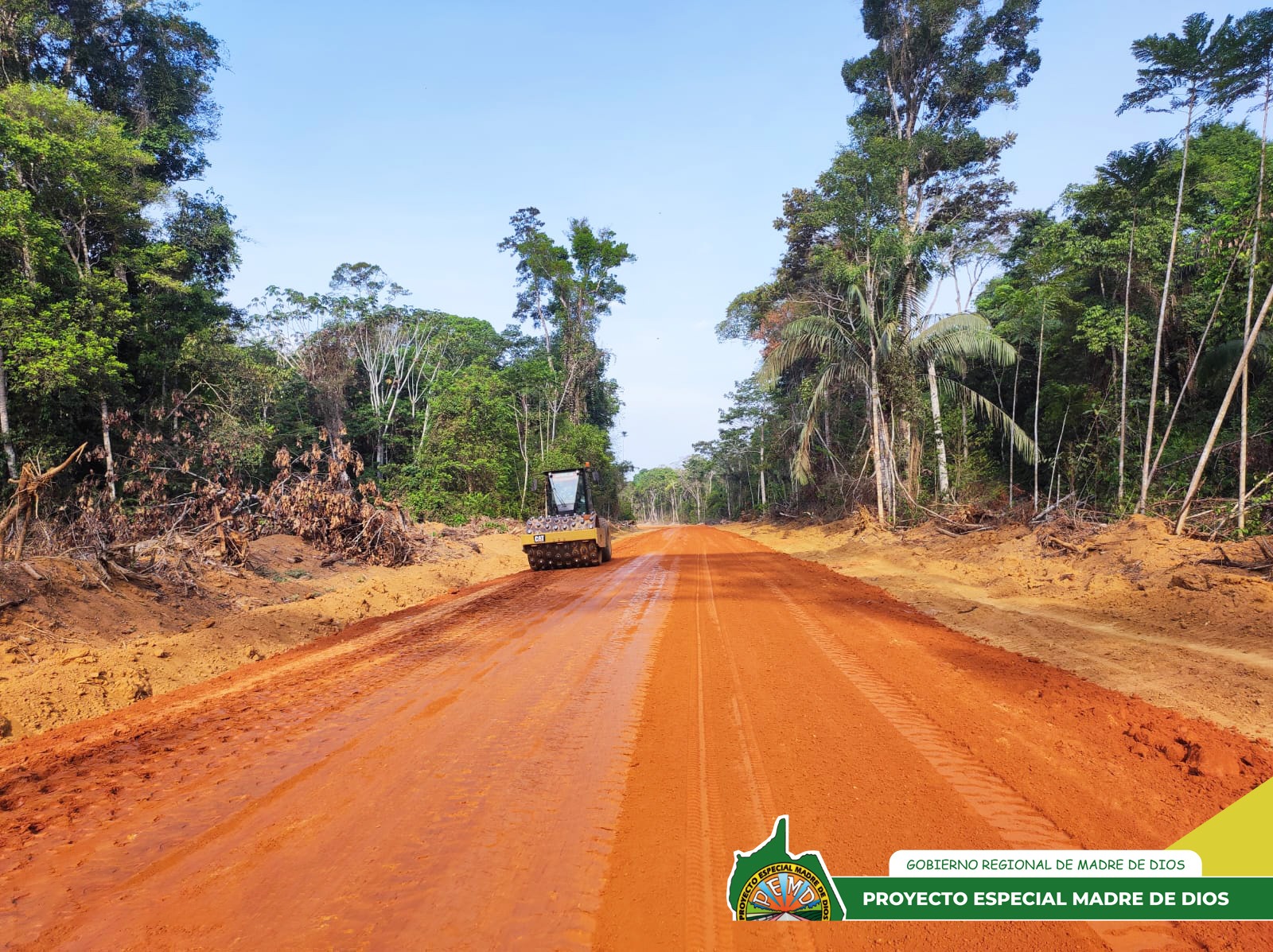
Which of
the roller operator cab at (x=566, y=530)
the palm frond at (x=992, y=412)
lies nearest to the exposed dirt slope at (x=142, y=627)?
the roller operator cab at (x=566, y=530)

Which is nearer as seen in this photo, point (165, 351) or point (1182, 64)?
point (1182, 64)

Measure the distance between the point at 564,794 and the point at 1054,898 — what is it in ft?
7.24

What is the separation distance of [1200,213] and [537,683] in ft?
69.2

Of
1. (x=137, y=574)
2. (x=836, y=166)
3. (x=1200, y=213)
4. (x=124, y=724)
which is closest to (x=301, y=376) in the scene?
(x=137, y=574)

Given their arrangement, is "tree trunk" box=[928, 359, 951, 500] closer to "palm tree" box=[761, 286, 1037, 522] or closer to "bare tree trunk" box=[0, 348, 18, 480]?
"palm tree" box=[761, 286, 1037, 522]

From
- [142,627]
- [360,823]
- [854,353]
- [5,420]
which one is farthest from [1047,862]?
[5,420]

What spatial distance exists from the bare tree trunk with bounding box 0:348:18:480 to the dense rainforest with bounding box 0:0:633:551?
0.05 metres

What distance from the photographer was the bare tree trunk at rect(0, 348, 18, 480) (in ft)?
40.4

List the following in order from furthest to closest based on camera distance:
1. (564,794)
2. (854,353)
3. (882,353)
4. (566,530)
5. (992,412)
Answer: (854,353)
(882,353)
(992,412)
(566,530)
(564,794)

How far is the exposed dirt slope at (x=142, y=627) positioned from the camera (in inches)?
201

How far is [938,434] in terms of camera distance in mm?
18047

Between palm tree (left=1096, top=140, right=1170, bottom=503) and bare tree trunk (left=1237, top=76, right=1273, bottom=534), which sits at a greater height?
palm tree (left=1096, top=140, right=1170, bottom=503)

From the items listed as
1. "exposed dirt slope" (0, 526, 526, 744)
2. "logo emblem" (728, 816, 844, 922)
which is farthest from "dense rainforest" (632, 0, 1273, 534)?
"exposed dirt slope" (0, 526, 526, 744)

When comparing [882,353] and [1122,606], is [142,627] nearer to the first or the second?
[1122,606]
